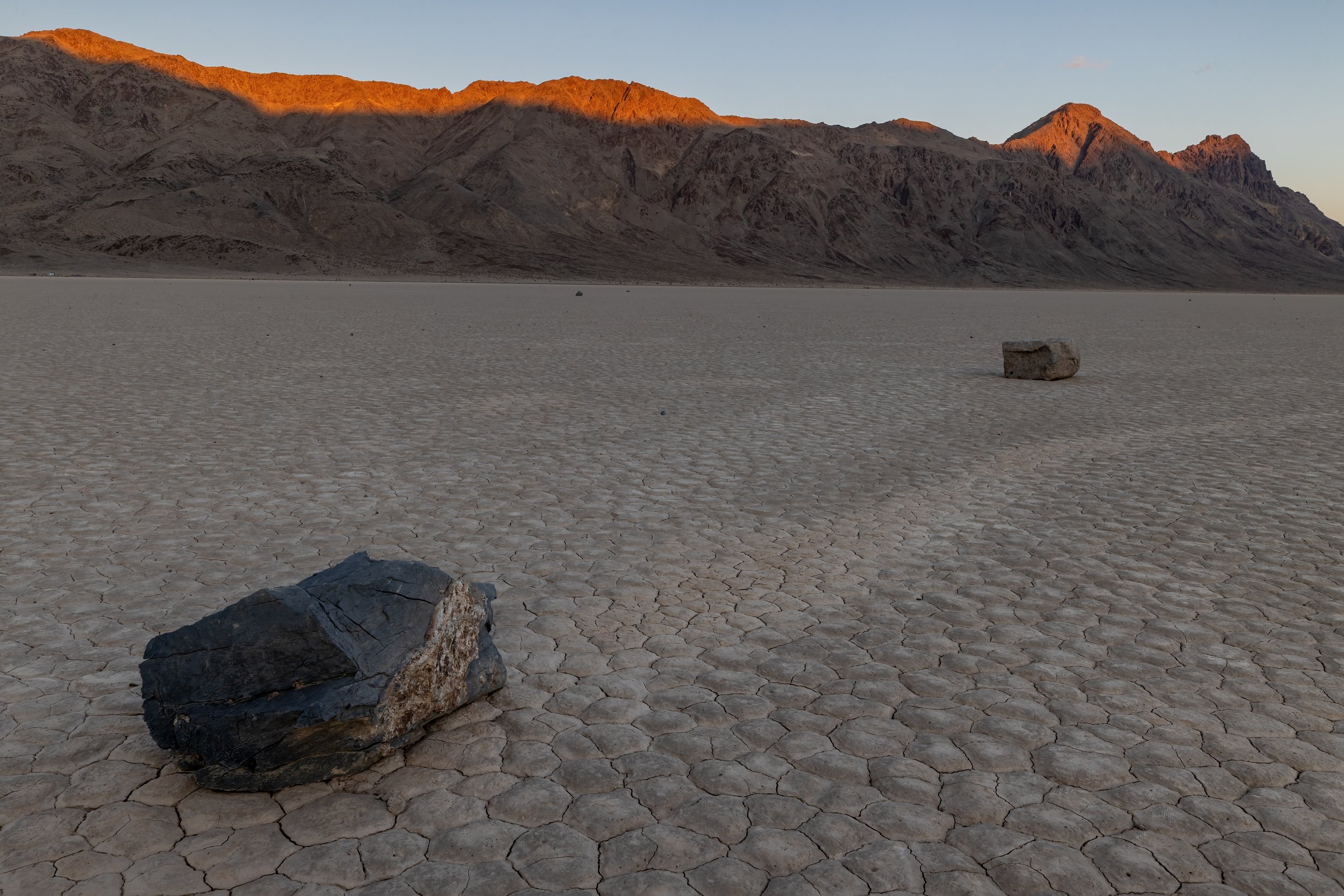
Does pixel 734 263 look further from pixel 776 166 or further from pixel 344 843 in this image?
pixel 344 843

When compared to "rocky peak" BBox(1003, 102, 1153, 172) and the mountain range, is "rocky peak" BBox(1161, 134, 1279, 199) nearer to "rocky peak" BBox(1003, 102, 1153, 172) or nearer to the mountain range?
"rocky peak" BBox(1003, 102, 1153, 172)

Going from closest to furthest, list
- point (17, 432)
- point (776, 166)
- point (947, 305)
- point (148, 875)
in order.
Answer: point (148, 875) < point (17, 432) < point (947, 305) < point (776, 166)

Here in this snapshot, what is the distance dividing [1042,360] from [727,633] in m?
11.1

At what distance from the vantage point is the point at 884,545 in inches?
235

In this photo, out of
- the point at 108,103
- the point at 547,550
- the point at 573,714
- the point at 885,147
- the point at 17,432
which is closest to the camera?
the point at 573,714

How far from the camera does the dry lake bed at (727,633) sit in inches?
113

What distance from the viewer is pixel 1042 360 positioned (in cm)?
1418

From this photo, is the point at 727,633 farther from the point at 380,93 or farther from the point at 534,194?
the point at 380,93

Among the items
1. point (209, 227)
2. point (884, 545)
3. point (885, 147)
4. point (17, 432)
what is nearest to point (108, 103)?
point (209, 227)

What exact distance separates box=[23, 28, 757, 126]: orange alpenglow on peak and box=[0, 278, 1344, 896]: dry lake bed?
358 ft

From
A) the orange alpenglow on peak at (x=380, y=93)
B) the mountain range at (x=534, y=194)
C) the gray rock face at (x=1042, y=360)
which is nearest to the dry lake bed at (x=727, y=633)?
the gray rock face at (x=1042, y=360)

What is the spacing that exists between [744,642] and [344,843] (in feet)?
6.59

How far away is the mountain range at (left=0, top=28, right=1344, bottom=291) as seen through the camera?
80875 mm

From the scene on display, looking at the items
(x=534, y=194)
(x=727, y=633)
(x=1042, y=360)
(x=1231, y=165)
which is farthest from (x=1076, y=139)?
(x=727, y=633)
